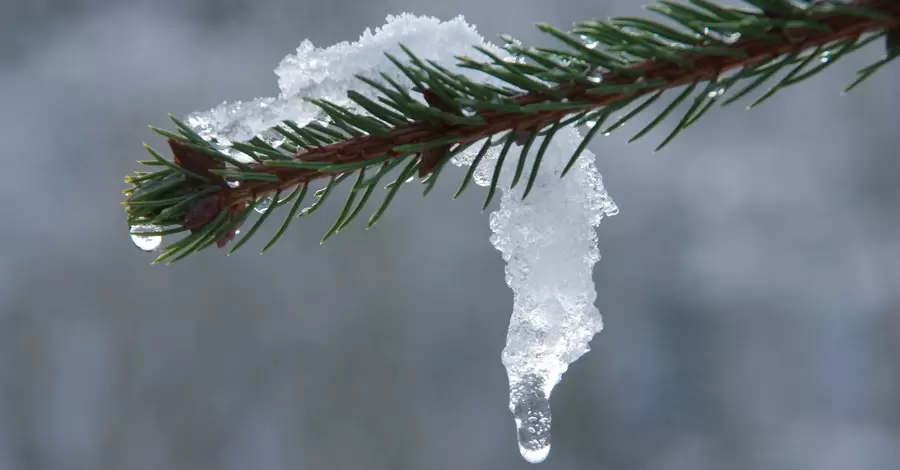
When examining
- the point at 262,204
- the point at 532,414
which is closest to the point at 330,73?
the point at 262,204

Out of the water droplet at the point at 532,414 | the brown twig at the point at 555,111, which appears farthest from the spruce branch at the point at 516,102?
the water droplet at the point at 532,414

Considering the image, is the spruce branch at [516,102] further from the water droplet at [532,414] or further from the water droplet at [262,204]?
the water droplet at [532,414]

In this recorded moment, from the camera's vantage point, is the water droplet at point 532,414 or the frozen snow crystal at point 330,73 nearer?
the frozen snow crystal at point 330,73

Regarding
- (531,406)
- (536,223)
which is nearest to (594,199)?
(536,223)

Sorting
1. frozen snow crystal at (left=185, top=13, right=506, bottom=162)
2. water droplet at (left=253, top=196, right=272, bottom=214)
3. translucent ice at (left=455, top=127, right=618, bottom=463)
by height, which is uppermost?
frozen snow crystal at (left=185, top=13, right=506, bottom=162)

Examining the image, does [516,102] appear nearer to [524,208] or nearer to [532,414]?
[524,208]

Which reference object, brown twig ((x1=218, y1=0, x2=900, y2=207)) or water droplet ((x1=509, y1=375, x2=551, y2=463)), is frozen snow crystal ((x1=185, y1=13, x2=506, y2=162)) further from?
water droplet ((x1=509, y1=375, x2=551, y2=463))

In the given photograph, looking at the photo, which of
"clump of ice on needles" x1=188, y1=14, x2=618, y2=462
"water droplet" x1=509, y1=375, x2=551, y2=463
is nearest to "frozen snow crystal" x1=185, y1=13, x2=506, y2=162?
"clump of ice on needles" x1=188, y1=14, x2=618, y2=462

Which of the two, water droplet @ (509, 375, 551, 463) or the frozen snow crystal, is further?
water droplet @ (509, 375, 551, 463)

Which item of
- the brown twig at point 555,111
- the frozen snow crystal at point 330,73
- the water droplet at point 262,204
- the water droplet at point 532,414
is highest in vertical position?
the frozen snow crystal at point 330,73
